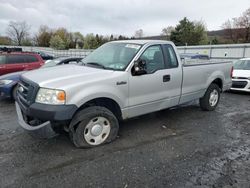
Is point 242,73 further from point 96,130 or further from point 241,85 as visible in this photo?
point 96,130

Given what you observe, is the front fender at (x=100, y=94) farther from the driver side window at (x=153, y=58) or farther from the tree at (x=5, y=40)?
the tree at (x=5, y=40)

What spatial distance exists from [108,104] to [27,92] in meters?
1.39

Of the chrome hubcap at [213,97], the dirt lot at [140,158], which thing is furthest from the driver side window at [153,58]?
the chrome hubcap at [213,97]

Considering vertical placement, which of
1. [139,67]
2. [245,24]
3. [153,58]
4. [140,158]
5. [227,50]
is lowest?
[140,158]

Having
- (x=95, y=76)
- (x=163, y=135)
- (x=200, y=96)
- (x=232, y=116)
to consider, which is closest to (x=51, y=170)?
(x=95, y=76)

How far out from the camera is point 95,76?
3564 mm

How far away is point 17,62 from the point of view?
910cm

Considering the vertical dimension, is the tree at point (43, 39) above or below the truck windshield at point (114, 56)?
above

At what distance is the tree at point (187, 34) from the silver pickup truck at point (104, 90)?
37.9 metres

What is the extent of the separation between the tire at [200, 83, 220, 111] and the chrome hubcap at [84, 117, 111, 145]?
132 inches

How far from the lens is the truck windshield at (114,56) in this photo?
13.3 ft

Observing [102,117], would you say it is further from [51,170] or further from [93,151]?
[51,170]

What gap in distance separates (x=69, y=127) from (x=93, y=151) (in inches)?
23.2

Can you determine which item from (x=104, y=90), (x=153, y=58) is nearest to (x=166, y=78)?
(x=153, y=58)
